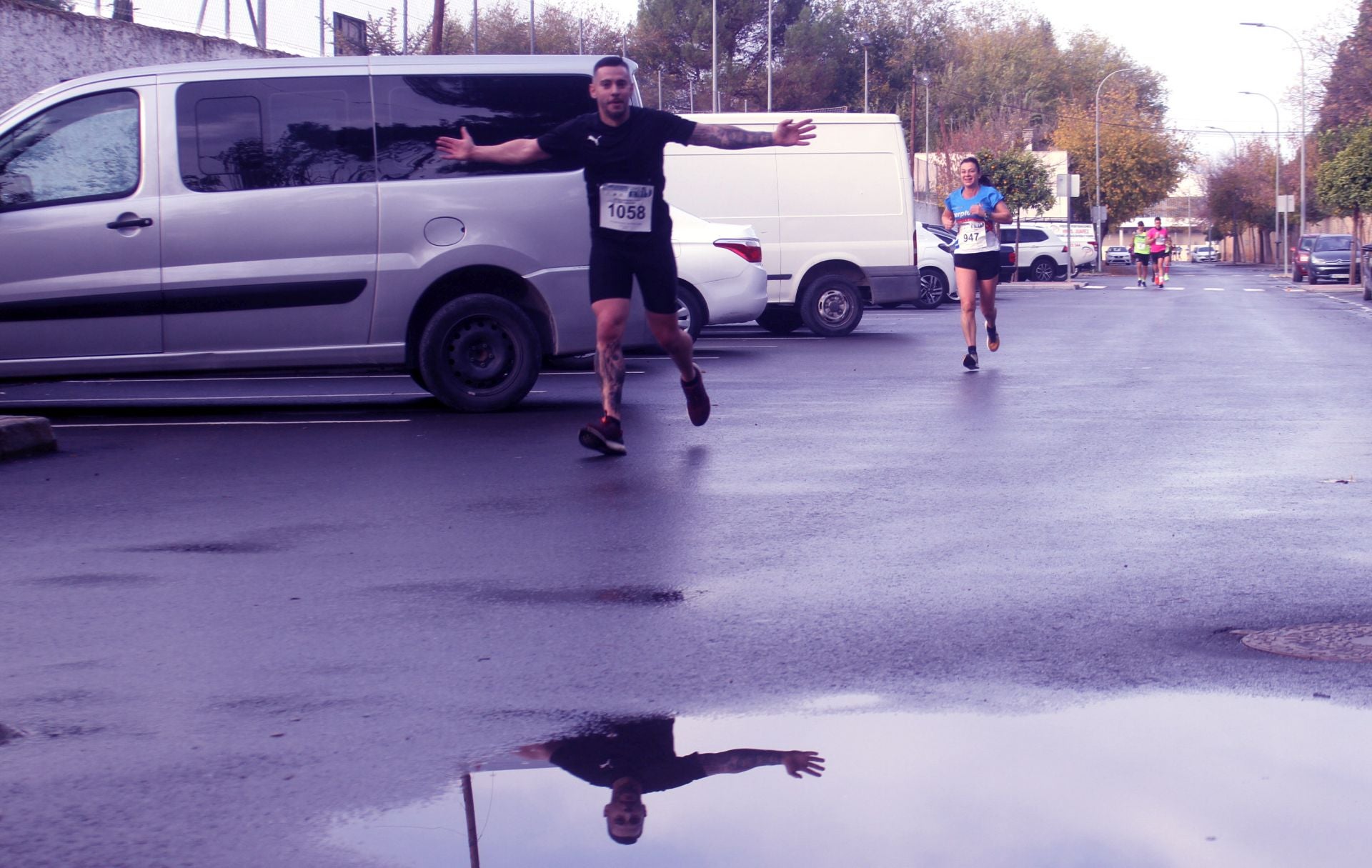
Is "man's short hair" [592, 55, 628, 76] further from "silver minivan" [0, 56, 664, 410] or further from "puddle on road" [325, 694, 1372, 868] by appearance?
"puddle on road" [325, 694, 1372, 868]

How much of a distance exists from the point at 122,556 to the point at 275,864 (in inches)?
123

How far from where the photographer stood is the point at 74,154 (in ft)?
31.4

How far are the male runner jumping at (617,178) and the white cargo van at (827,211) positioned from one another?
10.1 metres

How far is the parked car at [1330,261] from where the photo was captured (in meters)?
43.2

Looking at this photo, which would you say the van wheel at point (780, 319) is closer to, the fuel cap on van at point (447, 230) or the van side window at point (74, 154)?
the fuel cap on van at point (447, 230)

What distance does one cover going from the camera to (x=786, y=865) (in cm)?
287

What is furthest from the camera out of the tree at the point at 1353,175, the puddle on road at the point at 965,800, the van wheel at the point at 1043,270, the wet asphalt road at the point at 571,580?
the van wheel at the point at 1043,270

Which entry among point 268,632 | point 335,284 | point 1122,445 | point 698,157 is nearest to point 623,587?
point 268,632

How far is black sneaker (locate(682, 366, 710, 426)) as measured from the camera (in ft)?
28.6

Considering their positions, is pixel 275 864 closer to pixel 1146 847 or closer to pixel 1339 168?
pixel 1146 847

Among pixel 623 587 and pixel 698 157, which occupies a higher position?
pixel 698 157

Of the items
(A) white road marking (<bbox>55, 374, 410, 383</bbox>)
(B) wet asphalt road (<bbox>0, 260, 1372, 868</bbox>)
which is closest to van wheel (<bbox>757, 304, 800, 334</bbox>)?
(A) white road marking (<bbox>55, 374, 410, 383</bbox>)

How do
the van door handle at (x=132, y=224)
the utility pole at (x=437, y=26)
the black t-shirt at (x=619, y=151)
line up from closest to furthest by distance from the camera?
1. the black t-shirt at (x=619, y=151)
2. the van door handle at (x=132, y=224)
3. the utility pole at (x=437, y=26)

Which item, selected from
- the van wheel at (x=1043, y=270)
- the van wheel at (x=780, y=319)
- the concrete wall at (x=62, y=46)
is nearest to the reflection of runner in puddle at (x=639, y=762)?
the van wheel at (x=780, y=319)
